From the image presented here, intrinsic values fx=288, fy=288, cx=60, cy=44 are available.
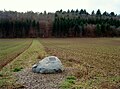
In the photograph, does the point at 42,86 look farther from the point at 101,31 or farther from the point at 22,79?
the point at 101,31

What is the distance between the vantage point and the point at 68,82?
1659 cm

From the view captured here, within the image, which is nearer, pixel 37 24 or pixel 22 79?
pixel 22 79

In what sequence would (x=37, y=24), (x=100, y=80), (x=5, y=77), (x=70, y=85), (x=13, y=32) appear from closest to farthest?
1. (x=70, y=85)
2. (x=100, y=80)
3. (x=5, y=77)
4. (x=13, y=32)
5. (x=37, y=24)

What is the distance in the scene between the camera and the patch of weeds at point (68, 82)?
15445 mm

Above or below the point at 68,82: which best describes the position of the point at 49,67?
above

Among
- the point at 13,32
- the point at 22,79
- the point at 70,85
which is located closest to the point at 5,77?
the point at 22,79

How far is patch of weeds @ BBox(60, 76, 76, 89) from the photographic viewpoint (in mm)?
15445

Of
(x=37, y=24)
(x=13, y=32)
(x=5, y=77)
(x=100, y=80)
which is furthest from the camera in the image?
(x=37, y=24)

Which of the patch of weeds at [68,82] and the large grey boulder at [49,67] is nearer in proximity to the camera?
the patch of weeds at [68,82]

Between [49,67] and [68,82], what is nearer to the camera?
[68,82]

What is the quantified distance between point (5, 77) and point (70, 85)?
16.4 feet

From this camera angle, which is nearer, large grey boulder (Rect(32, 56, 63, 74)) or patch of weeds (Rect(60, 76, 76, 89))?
patch of weeds (Rect(60, 76, 76, 89))

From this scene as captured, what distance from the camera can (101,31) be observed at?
15375cm

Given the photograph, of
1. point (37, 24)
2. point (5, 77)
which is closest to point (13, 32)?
point (37, 24)
